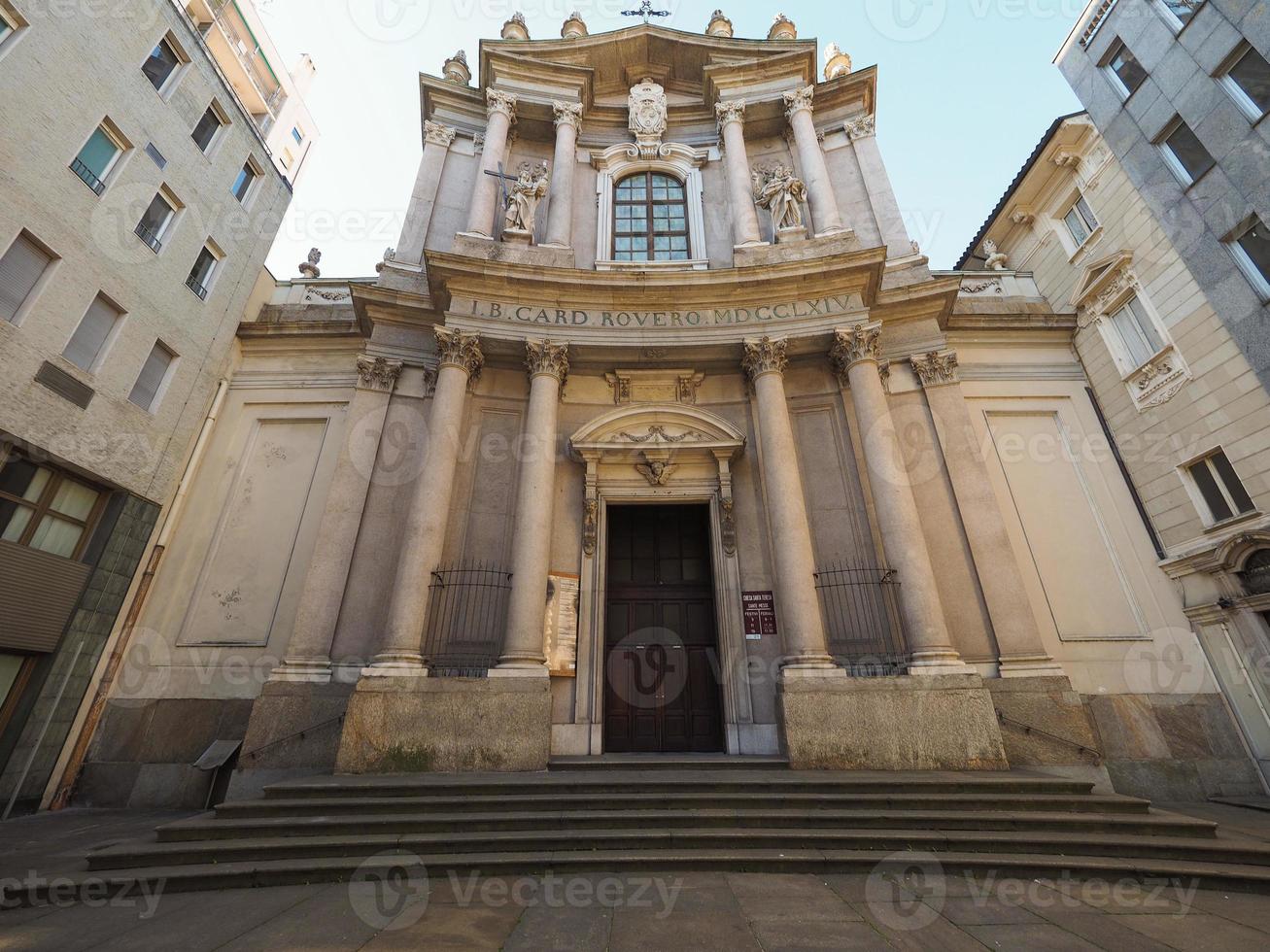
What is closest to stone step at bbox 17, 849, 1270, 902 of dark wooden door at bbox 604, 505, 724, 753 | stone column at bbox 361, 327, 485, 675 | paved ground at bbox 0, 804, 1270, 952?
paved ground at bbox 0, 804, 1270, 952

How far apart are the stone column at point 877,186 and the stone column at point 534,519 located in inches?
336

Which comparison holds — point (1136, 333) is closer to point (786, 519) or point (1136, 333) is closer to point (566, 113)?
point (786, 519)

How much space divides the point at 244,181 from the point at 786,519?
15.3 m

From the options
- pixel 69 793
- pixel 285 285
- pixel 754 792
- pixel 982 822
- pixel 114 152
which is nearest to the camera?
pixel 982 822

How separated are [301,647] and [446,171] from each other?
12.3 m

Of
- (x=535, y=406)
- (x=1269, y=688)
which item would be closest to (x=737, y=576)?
(x=535, y=406)

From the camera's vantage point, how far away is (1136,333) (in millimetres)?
11773

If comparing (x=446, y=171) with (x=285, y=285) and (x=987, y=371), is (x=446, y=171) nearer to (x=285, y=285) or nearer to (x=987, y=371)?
(x=285, y=285)

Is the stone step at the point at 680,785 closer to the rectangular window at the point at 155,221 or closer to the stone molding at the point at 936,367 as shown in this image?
the stone molding at the point at 936,367

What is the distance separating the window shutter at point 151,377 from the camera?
35.2 ft

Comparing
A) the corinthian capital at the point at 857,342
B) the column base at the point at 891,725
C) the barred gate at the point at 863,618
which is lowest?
the column base at the point at 891,725

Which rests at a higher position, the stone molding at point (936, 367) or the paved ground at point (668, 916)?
the stone molding at point (936, 367)

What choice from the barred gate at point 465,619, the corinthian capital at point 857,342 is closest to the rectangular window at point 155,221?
→ the barred gate at point 465,619

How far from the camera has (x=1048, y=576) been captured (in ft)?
35.5
